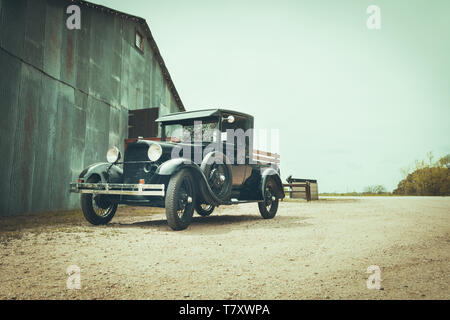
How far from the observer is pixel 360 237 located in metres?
4.43

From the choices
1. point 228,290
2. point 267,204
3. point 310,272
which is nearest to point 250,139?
point 267,204

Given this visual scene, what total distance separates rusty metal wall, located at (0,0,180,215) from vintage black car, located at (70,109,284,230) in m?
2.69

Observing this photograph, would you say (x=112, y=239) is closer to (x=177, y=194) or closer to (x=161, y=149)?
(x=177, y=194)

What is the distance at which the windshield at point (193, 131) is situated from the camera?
6.38m

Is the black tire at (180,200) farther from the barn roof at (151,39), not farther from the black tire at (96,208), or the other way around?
the barn roof at (151,39)

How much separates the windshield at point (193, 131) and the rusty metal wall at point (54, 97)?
11.6 ft

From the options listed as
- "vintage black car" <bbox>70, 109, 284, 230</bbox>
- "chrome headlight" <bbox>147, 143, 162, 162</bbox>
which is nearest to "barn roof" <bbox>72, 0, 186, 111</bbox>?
"vintage black car" <bbox>70, 109, 284, 230</bbox>

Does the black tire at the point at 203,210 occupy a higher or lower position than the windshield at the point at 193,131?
lower

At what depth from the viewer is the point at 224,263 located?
3.00 m

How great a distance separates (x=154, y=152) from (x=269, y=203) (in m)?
3.16

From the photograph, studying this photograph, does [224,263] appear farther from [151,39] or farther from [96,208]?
[151,39]

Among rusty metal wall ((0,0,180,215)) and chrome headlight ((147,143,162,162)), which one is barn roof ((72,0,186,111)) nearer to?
rusty metal wall ((0,0,180,215))

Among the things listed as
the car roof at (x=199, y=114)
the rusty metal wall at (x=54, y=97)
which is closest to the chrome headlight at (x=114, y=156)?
the car roof at (x=199, y=114)
